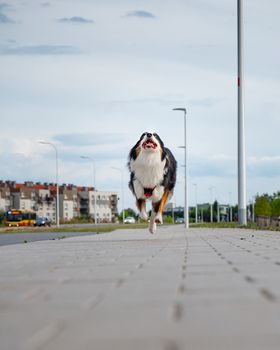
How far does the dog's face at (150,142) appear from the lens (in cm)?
1577

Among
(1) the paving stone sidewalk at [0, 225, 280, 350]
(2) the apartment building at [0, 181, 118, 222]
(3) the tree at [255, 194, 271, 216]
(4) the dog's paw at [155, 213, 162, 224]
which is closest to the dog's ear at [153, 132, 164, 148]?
(4) the dog's paw at [155, 213, 162, 224]

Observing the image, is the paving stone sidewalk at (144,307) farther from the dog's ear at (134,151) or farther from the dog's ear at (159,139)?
the dog's ear at (134,151)

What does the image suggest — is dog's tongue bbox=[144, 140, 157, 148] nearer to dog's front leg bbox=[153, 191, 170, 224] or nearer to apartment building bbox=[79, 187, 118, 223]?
dog's front leg bbox=[153, 191, 170, 224]

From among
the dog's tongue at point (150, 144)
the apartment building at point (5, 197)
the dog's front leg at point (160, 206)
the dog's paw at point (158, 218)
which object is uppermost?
the apartment building at point (5, 197)

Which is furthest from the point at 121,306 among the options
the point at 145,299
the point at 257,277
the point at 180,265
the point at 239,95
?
the point at 239,95

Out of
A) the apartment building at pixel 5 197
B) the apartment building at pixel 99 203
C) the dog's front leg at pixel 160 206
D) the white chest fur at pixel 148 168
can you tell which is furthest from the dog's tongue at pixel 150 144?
the apartment building at pixel 99 203

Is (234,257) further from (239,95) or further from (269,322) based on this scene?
(239,95)

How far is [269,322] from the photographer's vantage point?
3.98 m

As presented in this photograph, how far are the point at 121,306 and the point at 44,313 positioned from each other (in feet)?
1.71

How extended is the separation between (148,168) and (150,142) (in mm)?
719

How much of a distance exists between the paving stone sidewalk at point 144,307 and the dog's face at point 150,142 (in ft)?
25.5

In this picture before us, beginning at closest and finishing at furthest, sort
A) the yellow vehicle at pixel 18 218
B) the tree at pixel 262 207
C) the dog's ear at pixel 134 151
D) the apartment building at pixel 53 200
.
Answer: the dog's ear at pixel 134 151 → the yellow vehicle at pixel 18 218 → the tree at pixel 262 207 → the apartment building at pixel 53 200

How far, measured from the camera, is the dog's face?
15.8 m

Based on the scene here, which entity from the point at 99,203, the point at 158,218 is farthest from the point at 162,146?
the point at 99,203
